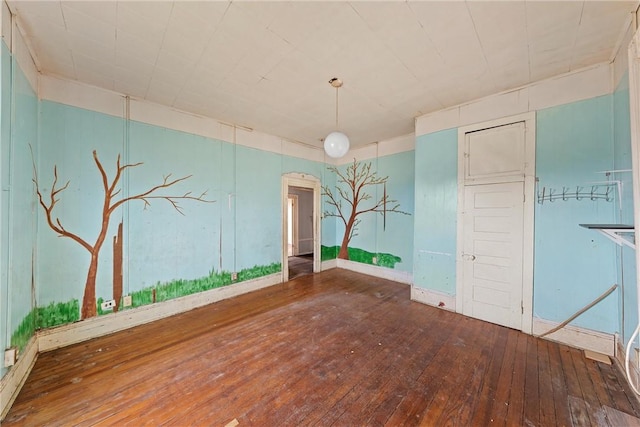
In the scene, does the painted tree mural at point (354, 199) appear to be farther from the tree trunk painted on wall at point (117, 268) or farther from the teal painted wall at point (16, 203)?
the teal painted wall at point (16, 203)

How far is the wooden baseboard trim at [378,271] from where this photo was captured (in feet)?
14.7

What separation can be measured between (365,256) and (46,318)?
479 centimetres

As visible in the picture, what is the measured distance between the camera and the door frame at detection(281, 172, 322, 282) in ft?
15.2

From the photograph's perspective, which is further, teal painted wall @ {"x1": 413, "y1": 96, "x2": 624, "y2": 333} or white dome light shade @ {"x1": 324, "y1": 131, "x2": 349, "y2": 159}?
white dome light shade @ {"x1": 324, "y1": 131, "x2": 349, "y2": 159}

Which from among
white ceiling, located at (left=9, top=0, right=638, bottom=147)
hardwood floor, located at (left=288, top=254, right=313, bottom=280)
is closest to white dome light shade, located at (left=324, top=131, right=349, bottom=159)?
white ceiling, located at (left=9, top=0, right=638, bottom=147)

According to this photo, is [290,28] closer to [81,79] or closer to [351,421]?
[81,79]

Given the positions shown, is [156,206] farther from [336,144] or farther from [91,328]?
[336,144]

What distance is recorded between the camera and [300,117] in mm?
3629

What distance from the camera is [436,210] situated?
3.43 meters

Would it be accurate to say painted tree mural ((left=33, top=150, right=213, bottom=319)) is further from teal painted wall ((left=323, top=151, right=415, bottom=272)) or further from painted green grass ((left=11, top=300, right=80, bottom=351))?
teal painted wall ((left=323, top=151, right=415, bottom=272))

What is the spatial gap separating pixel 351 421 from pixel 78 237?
331 cm

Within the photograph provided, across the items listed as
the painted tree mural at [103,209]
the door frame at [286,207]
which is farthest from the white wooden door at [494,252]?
the painted tree mural at [103,209]

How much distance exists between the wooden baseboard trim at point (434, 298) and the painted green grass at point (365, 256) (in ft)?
3.48

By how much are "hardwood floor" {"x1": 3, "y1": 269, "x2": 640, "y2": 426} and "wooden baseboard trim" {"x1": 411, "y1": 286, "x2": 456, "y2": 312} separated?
0.29 metres
